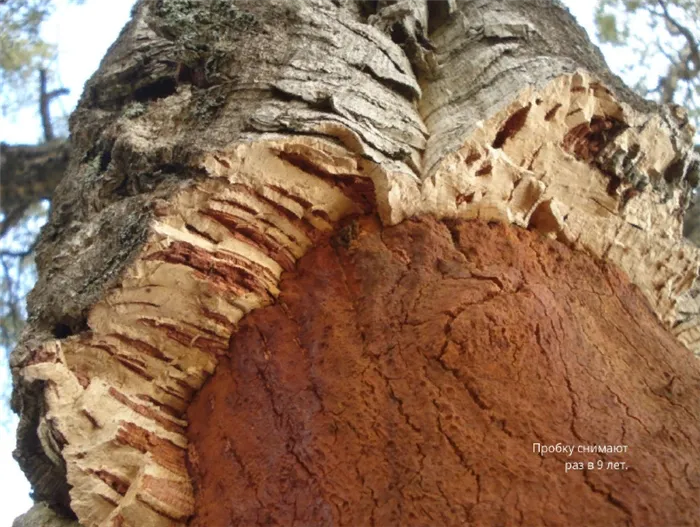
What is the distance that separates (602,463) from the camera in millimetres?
1701

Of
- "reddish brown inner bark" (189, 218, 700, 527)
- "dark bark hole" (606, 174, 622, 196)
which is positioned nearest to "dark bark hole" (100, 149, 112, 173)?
"reddish brown inner bark" (189, 218, 700, 527)

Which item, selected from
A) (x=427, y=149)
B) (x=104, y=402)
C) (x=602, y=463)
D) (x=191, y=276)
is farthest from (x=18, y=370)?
(x=602, y=463)

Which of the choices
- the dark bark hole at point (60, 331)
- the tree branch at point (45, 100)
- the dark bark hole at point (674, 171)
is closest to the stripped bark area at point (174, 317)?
the dark bark hole at point (60, 331)

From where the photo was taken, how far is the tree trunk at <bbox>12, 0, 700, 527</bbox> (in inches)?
69.6

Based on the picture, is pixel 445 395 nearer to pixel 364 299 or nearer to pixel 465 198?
pixel 364 299

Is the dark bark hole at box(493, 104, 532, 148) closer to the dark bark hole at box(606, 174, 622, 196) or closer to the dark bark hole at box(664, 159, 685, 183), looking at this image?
the dark bark hole at box(606, 174, 622, 196)

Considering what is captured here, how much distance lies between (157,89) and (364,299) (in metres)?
Answer: 1.25

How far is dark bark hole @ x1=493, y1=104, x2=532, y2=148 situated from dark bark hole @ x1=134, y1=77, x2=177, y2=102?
1.16 metres

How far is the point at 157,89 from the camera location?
9.15 ft

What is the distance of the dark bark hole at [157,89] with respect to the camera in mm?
2756

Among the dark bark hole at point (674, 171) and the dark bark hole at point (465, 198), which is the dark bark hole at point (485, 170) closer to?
the dark bark hole at point (465, 198)

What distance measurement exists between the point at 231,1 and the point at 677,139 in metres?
1.67

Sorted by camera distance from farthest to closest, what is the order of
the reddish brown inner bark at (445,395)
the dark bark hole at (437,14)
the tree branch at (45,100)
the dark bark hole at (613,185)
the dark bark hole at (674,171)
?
the tree branch at (45,100), the dark bark hole at (437,14), the dark bark hole at (674,171), the dark bark hole at (613,185), the reddish brown inner bark at (445,395)

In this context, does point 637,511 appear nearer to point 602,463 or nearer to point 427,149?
point 602,463
